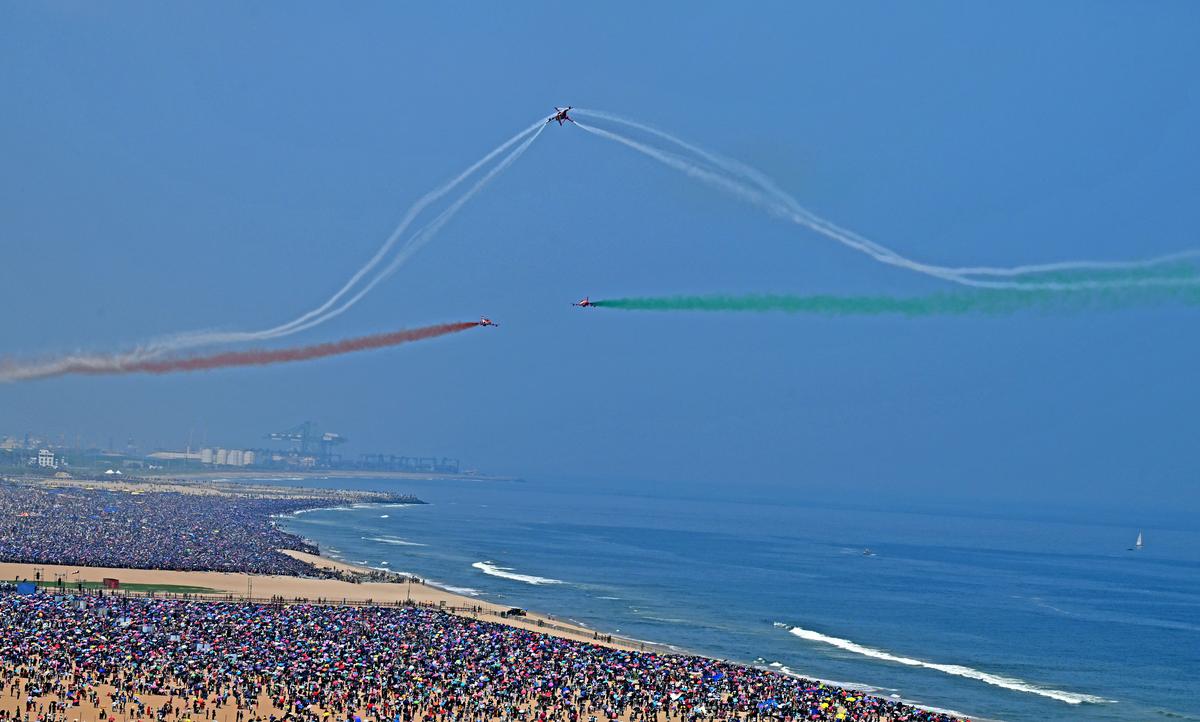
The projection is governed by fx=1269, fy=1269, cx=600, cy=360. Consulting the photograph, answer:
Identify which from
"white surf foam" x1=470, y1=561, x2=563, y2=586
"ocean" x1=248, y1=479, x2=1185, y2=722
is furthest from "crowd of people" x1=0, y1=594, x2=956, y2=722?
"white surf foam" x1=470, y1=561, x2=563, y2=586

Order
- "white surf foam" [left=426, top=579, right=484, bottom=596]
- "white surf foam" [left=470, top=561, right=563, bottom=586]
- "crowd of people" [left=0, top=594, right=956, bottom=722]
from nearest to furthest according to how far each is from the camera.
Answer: "crowd of people" [left=0, top=594, right=956, bottom=722] → "white surf foam" [left=426, top=579, right=484, bottom=596] → "white surf foam" [left=470, top=561, right=563, bottom=586]

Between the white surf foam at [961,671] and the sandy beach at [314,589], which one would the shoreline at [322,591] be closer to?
the sandy beach at [314,589]

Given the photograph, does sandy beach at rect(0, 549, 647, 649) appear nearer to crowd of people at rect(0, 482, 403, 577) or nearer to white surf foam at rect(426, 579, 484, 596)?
white surf foam at rect(426, 579, 484, 596)

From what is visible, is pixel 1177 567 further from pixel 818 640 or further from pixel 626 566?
pixel 818 640

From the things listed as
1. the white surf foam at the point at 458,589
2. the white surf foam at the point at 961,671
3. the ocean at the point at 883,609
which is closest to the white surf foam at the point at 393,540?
the ocean at the point at 883,609

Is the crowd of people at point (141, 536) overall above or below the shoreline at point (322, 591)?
above
